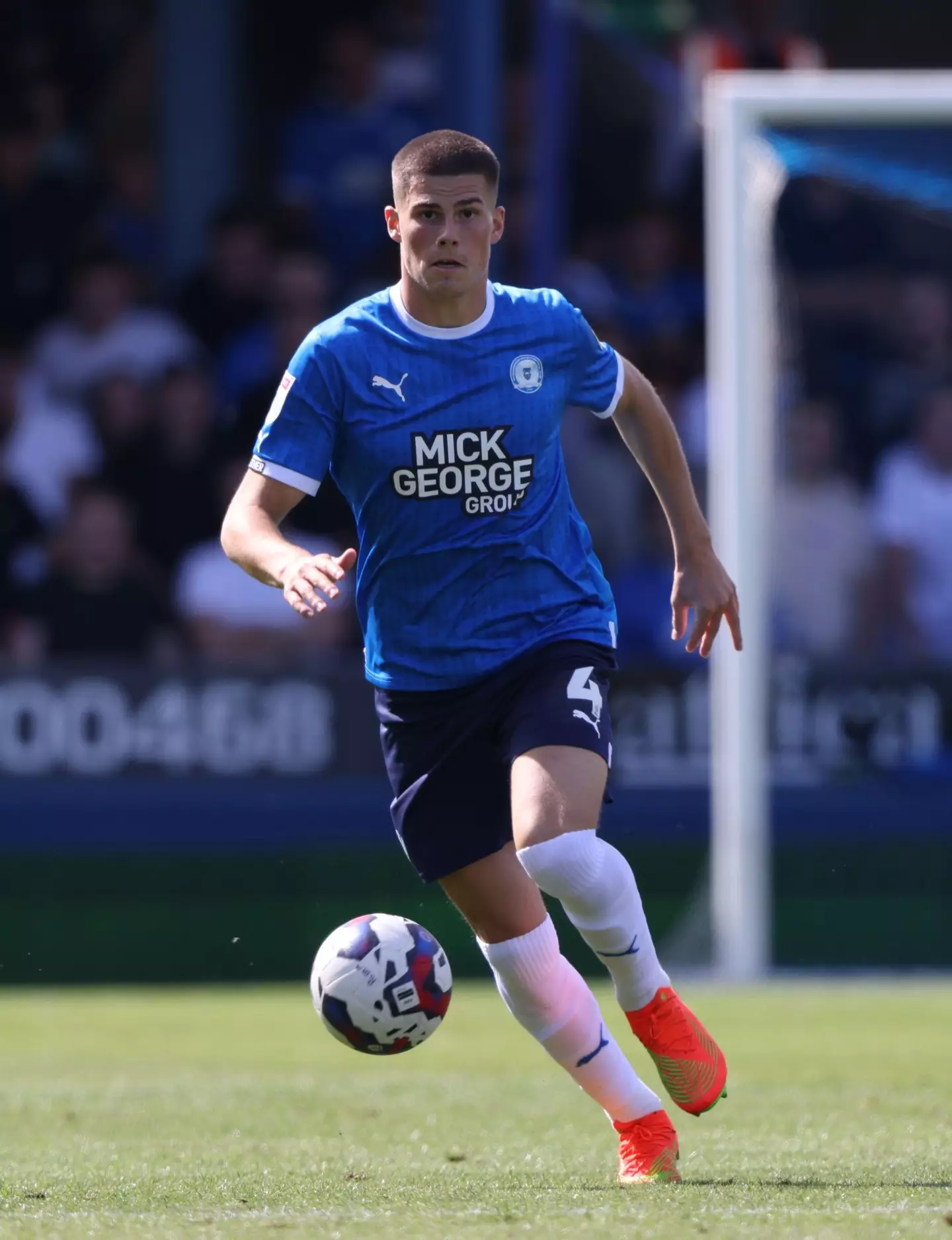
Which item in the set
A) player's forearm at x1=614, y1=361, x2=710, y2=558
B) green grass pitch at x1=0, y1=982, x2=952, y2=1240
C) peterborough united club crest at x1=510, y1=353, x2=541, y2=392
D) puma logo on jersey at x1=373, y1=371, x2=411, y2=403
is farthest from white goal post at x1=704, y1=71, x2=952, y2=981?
puma logo on jersey at x1=373, y1=371, x2=411, y2=403

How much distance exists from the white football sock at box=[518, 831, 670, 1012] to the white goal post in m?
4.97

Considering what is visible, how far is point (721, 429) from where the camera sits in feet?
33.7

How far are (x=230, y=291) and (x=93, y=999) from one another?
4.30m

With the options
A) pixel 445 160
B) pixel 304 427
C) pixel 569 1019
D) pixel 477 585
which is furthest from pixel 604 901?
pixel 445 160

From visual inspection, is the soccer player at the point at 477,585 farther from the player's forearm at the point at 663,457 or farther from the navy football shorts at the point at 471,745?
Result: the player's forearm at the point at 663,457

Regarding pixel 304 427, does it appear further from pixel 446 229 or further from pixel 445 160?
pixel 445 160

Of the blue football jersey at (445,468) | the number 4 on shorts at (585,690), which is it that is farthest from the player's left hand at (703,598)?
the number 4 on shorts at (585,690)

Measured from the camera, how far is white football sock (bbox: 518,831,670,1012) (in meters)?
4.70

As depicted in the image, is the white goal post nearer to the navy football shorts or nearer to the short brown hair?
the navy football shorts

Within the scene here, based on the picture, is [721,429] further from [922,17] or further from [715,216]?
[922,17]

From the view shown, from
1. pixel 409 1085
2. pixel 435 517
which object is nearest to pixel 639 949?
pixel 435 517

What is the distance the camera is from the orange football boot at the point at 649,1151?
482cm

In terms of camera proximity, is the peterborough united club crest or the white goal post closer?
the peterborough united club crest

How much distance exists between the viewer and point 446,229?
4.86 m
